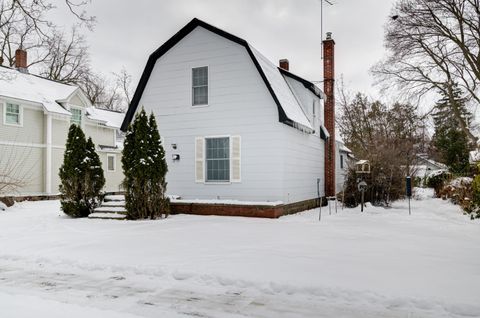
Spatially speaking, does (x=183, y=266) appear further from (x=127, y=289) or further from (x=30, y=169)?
(x=30, y=169)

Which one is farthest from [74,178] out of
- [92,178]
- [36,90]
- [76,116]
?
[76,116]

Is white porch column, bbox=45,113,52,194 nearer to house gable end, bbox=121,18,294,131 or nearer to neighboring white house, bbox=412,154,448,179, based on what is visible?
house gable end, bbox=121,18,294,131

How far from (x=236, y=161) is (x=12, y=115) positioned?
13119mm

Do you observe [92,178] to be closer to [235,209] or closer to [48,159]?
[235,209]

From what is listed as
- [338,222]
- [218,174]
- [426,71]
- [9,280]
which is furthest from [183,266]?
[426,71]

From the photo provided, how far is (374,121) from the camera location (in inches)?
1171

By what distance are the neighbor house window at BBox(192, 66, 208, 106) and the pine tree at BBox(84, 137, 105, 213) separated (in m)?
3.61

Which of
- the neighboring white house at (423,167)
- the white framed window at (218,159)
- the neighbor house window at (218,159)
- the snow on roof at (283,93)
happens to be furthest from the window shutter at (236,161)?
the neighboring white house at (423,167)

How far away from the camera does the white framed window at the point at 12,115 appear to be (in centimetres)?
1761

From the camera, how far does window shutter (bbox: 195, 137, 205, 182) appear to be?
1184cm

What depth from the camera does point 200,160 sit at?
38.9ft

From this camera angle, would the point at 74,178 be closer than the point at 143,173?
No

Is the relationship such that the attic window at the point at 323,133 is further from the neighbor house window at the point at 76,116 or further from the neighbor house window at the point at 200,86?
the neighbor house window at the point at 76,116

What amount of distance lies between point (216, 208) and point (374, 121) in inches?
892
